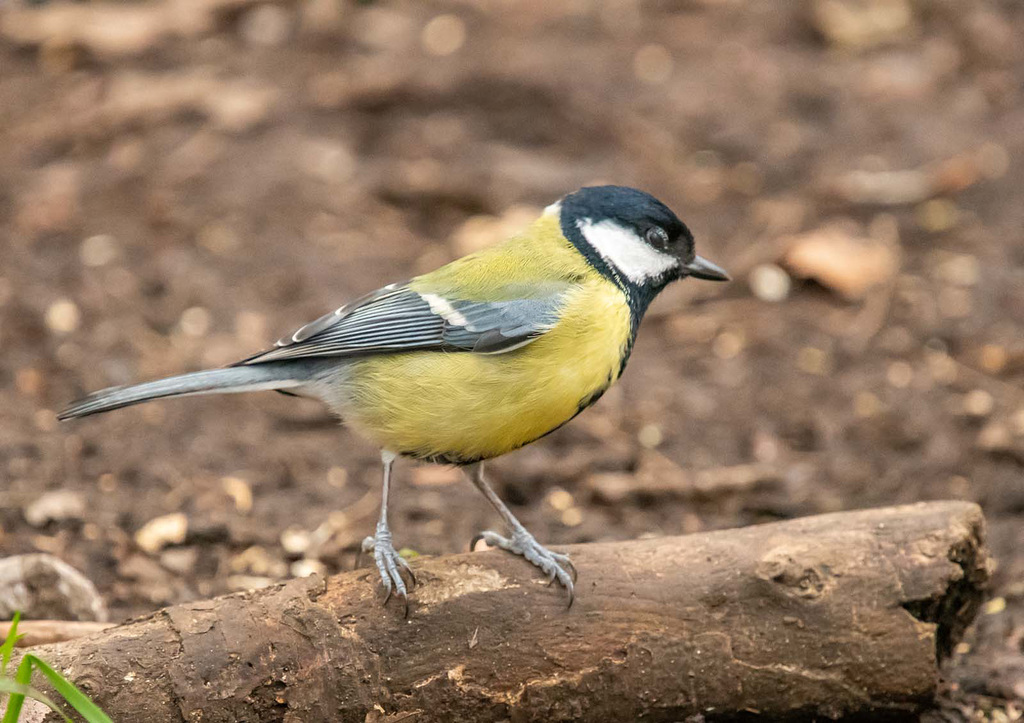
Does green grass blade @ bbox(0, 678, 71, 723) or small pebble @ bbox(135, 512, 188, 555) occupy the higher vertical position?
green grass blade @ bbox(0, 678, 71, 723)

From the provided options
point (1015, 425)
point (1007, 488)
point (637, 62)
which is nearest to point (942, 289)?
point (1015, 425)

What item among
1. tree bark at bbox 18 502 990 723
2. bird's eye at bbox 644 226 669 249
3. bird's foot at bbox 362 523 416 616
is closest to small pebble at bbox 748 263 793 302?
bird's eye at bbox 644 226 669 249

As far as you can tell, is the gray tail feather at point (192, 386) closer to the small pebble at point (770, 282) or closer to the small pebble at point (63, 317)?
the small pebble at point (63, 317)

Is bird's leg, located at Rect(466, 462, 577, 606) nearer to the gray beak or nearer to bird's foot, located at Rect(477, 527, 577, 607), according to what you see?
bird's foot, located at Rect(477, 527, 577, 607)

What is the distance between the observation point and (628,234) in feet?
11.5

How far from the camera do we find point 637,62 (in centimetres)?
720

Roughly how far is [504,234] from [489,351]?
277 centimetres

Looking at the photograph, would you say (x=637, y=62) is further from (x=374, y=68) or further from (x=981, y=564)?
(x=981, y=564)

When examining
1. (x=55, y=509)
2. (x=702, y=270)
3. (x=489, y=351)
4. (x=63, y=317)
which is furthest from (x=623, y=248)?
(x=63, y=317)

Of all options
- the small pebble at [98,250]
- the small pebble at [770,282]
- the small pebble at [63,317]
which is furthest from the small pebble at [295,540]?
the small pebble at [770,282]

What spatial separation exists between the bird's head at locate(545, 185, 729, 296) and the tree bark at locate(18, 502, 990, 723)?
2.94 feet

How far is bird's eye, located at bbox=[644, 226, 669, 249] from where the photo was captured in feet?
11.5

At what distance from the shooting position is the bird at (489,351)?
312cm

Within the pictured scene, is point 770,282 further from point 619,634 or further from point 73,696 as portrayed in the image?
point 73,696
